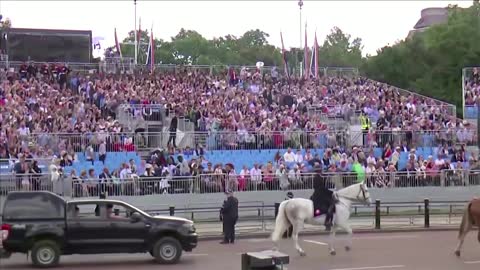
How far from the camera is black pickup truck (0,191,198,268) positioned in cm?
1777

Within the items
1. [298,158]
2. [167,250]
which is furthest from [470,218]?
[298,158]

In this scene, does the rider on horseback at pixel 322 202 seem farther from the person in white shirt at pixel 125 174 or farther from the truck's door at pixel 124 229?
the person in white shirt at pixel 125 174

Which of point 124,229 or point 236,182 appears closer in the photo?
point 124,229

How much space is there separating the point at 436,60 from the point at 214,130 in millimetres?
42546

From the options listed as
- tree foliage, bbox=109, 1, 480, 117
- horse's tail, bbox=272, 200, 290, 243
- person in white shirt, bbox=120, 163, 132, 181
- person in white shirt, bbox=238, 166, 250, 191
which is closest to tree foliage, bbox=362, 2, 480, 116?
tree foliage, bbox=109, 1, 480, 117

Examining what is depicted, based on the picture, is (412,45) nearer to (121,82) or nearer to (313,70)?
(313,70)

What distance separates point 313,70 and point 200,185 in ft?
82.3

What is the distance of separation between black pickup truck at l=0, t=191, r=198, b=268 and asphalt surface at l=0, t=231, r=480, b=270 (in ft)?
1.47

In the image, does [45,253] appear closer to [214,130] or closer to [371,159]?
[214,130]

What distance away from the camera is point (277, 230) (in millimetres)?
20188

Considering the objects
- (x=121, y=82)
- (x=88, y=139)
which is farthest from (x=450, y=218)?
(x=121, y=82)

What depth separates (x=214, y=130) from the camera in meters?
36.7

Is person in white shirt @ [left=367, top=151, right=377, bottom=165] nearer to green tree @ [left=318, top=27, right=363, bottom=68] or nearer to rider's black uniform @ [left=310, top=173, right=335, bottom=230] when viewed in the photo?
rider's black uniform @ [left=310, top=173, right=335, bottom=230]

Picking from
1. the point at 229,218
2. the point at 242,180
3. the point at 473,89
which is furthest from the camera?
the point at 473,89
